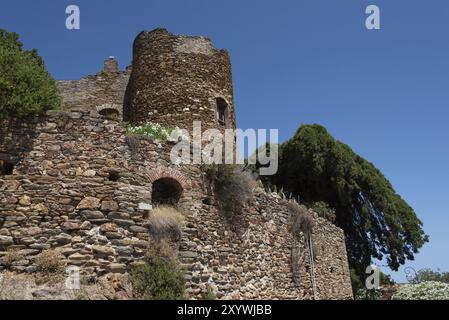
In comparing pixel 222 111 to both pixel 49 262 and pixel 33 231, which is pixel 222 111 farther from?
pixel 49 262

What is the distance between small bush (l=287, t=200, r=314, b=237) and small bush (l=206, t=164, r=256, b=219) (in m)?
2.57

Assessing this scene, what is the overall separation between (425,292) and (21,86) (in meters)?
14.0

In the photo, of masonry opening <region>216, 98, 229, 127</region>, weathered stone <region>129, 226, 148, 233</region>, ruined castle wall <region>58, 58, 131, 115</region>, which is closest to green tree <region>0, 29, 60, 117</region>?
weathered stone <region>129, 226, 148, 233</region>

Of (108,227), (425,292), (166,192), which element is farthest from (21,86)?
(425,292)

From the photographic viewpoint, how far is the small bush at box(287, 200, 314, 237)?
12930 mm

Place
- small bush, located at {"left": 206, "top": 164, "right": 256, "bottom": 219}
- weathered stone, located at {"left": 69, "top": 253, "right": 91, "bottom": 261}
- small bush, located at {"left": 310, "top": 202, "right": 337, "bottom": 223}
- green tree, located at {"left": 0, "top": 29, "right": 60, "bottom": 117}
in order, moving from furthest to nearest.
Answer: small bush, located at {"left": 310, "top": 202, "right": 337, "bottom": 223} < small bush, located at {"left": 206, "top": 164, "right": 256, "bottom": 219} < green tree, located at {"left": 0, "top": 29, "right": 60, "bottom": 117} < weathered stone, located at {"left": 69, "top": 253, "right": 91, "bottom": 261}

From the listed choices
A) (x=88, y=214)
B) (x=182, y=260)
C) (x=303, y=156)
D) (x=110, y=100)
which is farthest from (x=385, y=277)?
(x=88, y=214)

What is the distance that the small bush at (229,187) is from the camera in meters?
10.3

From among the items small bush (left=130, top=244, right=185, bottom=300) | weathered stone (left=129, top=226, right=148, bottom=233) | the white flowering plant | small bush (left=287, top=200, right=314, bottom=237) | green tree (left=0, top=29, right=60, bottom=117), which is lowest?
the white flowering plant

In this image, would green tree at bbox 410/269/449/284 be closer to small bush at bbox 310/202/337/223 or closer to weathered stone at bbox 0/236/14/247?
small bush at bbox 310/202/337/223

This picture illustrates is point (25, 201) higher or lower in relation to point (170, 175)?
lower

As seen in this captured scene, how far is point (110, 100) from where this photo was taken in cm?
1576

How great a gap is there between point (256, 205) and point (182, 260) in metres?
3.21

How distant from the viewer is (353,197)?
22.3m
